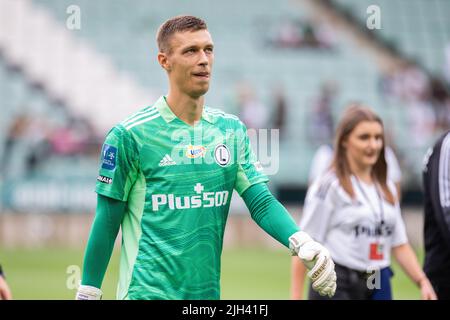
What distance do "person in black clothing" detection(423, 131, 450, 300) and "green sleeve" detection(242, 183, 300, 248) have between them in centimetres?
139

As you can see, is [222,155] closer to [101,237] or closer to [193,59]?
[193,59]

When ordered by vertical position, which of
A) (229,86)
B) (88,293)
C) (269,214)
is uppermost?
(229,86)

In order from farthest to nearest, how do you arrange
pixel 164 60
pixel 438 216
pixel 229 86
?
1. pixel 229 86
2. pixel 438 216
3. pixel 164 60

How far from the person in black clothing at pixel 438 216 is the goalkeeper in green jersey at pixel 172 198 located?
1443 millimetres

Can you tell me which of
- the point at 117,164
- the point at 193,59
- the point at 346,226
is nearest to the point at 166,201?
the point at 117,164

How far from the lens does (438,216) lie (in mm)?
5684

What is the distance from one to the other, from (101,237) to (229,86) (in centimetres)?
1937

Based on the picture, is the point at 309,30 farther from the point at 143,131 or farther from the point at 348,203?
the point at 143,131

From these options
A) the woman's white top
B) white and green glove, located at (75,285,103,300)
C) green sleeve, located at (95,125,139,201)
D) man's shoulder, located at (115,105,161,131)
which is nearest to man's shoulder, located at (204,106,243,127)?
man's shoulder, located at (115,105,161,131)

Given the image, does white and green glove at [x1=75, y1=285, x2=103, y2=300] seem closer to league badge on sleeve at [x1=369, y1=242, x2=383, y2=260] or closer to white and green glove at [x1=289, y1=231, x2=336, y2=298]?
white and green glove at [x1=289, y1=231, x2=336, y2=298]

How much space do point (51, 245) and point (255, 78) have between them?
7.90 meters

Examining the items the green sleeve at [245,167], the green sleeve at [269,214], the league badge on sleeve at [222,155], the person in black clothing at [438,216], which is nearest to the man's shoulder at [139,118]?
the league badge on sleeve at [222,155]

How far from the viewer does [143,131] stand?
4613 millimetres

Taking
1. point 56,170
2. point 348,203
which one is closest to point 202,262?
point 348,203
